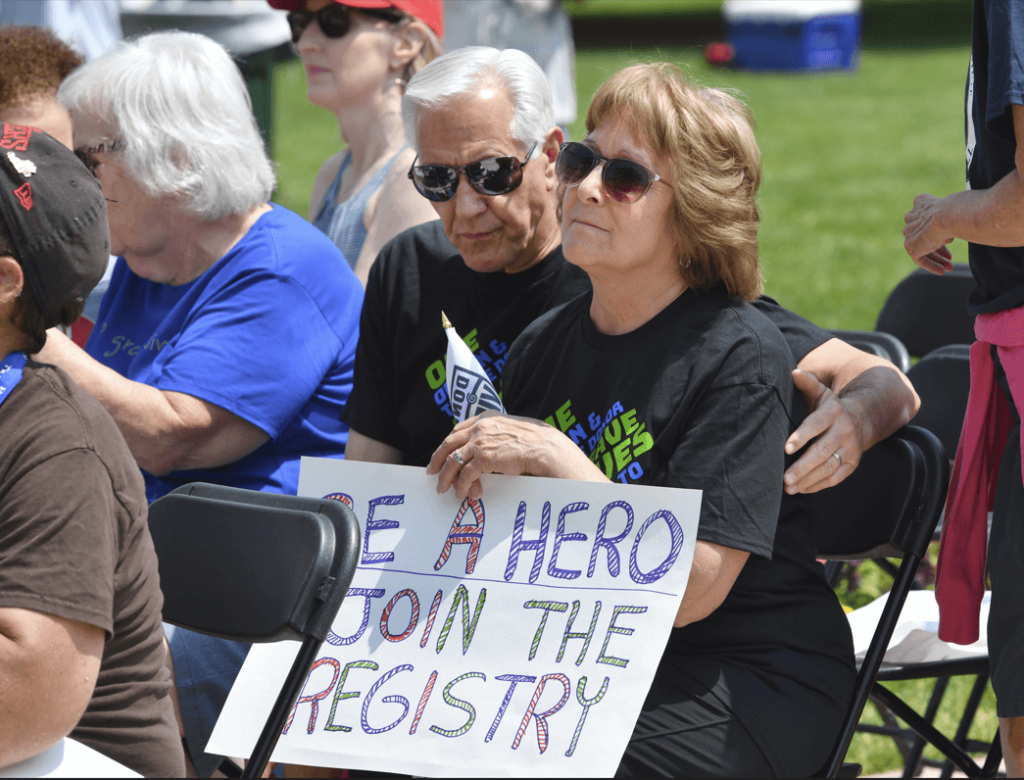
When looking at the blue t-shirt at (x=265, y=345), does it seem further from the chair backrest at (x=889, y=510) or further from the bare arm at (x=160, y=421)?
the chair backrest at (x=889, y=510)

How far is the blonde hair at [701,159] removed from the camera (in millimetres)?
2271

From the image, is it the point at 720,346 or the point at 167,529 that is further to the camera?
the point at 167,529

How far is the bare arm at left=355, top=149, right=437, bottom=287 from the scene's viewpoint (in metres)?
3.73

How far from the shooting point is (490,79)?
2.77m

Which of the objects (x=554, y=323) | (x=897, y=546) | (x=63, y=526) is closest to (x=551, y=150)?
(x=554, y=323)

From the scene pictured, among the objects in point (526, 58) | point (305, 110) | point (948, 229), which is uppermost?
point (526, 58)

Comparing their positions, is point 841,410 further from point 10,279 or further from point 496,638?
point 10,279

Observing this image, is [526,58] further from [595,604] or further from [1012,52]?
[595,604]

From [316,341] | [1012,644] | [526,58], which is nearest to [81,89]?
[316,341]

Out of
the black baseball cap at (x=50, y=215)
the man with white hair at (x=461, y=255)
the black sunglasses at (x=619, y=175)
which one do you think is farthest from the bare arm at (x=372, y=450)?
the black baseball cap at (x=50, y=215)

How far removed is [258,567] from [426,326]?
866mm

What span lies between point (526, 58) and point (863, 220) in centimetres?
1026

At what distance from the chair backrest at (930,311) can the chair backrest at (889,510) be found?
1.61m

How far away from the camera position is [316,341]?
9.92 ft
